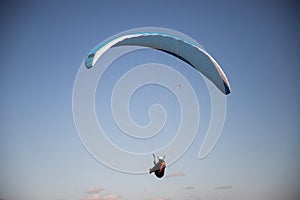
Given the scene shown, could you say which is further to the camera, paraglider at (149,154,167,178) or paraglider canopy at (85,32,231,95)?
paraglider at (149,154,167,178)

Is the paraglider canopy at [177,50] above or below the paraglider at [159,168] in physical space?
above

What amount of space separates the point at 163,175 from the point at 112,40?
6.11 m

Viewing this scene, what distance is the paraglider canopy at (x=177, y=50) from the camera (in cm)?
1316

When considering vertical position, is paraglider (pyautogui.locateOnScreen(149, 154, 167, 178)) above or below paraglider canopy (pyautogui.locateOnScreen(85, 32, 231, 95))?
below

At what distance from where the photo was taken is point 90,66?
1269cm

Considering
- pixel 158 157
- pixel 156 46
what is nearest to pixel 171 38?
pixel 156 46

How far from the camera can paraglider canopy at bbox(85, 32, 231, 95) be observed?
13.2 metres

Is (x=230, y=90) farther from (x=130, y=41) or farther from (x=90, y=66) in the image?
(x=90, y=66)

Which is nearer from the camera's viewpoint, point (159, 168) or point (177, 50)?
point (159, 168)

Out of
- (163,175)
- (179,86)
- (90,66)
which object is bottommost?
(163,175)

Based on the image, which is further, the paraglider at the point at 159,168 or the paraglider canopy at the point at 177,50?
the paraglider at the point at 159,168

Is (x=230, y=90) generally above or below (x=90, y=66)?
above

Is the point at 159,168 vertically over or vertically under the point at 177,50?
under

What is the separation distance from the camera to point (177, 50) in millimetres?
16062
